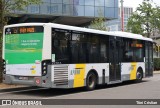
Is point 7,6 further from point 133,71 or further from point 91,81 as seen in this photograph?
point 133,71

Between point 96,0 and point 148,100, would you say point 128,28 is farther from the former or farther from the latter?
point 148,100

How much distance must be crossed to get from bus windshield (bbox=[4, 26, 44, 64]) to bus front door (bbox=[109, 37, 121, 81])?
17.2 feet

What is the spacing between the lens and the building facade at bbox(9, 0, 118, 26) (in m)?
49.1

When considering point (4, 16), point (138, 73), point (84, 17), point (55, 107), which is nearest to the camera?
point (55, 107)

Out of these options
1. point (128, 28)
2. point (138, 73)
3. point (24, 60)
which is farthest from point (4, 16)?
point (128, 28)

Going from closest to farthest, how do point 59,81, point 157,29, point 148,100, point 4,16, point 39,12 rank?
1. point 148,100
2. point 59,81
3. point 4,16
4. point 157,29
5. point 39,12

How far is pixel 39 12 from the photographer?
4872 cm

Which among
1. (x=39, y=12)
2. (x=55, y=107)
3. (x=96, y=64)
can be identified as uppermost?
(x=39, y=12)

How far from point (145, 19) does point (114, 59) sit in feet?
76.8

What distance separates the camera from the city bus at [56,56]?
1476 cm

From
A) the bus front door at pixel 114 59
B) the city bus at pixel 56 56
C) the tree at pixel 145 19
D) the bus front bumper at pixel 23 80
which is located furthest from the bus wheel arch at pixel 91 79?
the tree at pixel 145 19

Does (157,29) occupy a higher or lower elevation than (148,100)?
higher

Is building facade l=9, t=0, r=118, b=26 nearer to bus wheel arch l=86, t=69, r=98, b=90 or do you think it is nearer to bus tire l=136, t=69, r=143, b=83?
bus tire l=136, t=69, r=143, b=83

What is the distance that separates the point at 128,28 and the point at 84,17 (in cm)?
1025
